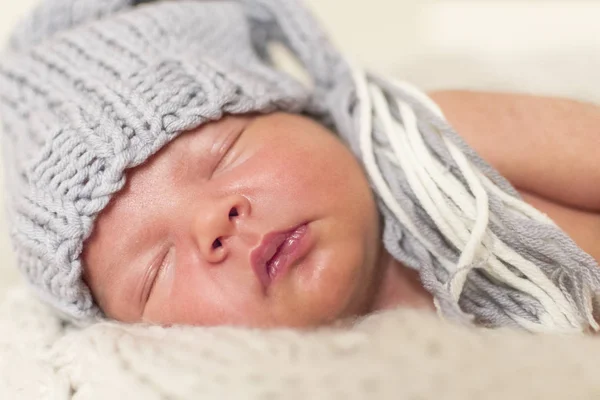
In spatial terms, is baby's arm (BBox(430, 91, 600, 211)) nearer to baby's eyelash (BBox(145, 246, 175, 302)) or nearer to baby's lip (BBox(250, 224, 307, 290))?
baby's lip (BBox(250, 224, 307, 290))

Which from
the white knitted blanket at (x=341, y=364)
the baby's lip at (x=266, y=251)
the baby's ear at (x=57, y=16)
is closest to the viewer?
the white knitted blanket at (x=341, y=364)

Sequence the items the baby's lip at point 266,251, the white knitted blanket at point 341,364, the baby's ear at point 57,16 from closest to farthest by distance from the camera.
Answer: the white knitted blanket at point 341,364 < the baby's lip at point 266,251 < the baby's ear at point 57,16

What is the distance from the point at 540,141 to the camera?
770 millimetres

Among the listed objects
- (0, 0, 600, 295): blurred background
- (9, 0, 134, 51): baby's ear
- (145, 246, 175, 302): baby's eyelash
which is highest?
(9, 0, 134, 51): baby's ear

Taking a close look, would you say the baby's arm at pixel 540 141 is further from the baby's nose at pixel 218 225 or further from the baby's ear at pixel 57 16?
the baby's ear at pixel 57 16

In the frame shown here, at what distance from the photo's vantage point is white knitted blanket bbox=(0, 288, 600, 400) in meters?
0.46

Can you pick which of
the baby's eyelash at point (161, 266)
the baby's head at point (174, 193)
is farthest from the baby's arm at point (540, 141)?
the baby's eyelash at point (161, 266)

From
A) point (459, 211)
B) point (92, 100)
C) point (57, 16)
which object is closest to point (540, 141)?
point (459, 211)

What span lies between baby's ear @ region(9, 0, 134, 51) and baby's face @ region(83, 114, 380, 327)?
34 centimetres

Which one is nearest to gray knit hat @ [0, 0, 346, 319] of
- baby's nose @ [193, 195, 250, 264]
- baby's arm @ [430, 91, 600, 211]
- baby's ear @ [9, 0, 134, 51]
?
baby's ear @ [9, 0, 134, 51]

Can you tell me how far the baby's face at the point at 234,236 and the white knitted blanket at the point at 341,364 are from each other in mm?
89

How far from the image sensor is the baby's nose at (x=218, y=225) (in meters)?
0.66

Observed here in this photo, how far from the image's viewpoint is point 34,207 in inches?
28.4

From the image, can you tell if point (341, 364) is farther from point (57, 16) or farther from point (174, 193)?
point (57, 16)
